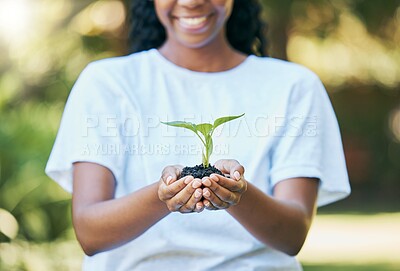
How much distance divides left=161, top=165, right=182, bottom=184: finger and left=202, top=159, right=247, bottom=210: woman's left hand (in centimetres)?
11

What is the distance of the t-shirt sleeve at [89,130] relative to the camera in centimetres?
296

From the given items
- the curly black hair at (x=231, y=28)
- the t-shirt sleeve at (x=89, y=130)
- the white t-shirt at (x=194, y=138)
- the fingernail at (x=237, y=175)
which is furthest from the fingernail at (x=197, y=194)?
the curly black hair at (x=231, y=28)

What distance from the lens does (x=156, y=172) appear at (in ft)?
9.64

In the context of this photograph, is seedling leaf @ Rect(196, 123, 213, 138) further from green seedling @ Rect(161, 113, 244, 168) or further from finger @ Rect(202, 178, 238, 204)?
finger @ Rect(202, 178, 238, 204)

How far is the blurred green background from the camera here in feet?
22.2

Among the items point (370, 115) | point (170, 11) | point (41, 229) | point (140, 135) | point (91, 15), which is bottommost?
point (370, 115)

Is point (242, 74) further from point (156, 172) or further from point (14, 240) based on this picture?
point (14, 240)

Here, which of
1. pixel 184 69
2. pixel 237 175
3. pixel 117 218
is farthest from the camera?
pixel 184 69

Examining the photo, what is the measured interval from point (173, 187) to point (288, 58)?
1066cm

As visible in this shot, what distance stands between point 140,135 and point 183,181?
0.61 metres

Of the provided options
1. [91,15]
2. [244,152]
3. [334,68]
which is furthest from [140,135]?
[334,68]

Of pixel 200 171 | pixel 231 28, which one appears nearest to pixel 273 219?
pixel 200 171

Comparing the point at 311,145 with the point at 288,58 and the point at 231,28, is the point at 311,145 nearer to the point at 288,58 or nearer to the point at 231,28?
the point at 231,28

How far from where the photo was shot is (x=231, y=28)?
367 cm
